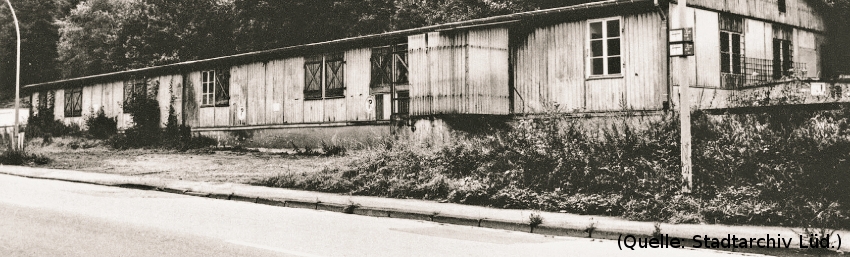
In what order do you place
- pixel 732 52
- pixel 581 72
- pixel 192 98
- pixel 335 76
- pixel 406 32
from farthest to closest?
pixel 192 98, pixel 335 76, pixel 406 32, pixel 732 52, pixel 581 72

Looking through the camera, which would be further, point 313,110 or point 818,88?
point 313,110

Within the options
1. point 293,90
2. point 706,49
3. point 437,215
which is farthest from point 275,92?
point 437,215

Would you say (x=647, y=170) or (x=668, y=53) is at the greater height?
(x=668, y=53)

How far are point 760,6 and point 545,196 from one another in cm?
1575

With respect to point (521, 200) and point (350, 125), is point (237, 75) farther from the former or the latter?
point (521, 200)

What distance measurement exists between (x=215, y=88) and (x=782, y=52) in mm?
23407

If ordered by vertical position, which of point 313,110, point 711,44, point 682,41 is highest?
point 711,44

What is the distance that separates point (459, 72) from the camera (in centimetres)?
2112

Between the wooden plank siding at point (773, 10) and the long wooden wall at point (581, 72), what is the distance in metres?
2.12

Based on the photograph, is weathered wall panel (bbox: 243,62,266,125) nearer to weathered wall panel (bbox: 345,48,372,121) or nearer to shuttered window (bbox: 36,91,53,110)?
weathered wall panel (bbox: 345,48,372,121)

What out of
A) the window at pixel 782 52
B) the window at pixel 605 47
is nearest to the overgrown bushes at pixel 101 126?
the window at pixel 605 47

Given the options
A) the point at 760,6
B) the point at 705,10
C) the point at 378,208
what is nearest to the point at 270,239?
the point at 378,208

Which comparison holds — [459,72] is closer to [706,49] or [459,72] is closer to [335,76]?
[706,49]

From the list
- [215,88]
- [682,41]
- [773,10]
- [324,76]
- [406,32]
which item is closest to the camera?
[682,41]
